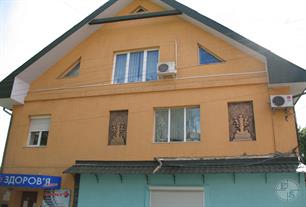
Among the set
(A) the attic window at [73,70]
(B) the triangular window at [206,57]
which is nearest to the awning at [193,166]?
(B) the triangular window at [206,57]

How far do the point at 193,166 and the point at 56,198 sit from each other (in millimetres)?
4923

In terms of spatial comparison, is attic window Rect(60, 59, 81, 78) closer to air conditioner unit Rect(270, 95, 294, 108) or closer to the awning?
the awning

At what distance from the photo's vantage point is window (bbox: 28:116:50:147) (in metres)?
11.5

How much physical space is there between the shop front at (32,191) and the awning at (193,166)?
2.54 ft

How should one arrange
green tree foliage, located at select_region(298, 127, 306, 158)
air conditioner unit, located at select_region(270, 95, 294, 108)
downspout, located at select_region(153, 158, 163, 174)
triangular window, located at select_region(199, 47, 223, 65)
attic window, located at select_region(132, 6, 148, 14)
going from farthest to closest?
green tree foliage, located at select_region(298, 127, 306, 158), attic window, located at select_region(132, 6, 148, 14), triangular window, located at select_region(199, 47, 223, 65), downspout, located at select_region(153, 158, 163, 174), air conditioner unit, located at select_region(270, 95, 294, 108)

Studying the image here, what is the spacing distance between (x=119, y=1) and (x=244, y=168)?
784cm

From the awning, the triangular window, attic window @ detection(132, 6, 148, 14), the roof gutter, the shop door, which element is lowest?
the shop door

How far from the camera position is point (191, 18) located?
10.9 m

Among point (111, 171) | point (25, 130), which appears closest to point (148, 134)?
point (111, 171)

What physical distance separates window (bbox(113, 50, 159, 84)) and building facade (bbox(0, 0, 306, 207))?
0.04m

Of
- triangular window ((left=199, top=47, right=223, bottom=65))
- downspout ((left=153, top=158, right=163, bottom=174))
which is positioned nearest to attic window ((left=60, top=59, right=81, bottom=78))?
triangular window ((left=199, top=47, right=223, bottom=65))

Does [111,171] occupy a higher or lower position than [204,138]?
lower

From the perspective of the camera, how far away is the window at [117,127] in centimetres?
1050

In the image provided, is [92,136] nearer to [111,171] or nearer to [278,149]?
[111,171]
